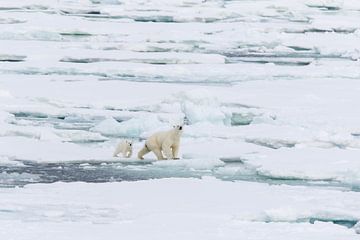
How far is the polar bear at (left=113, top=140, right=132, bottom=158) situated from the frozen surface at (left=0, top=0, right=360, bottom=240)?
0.07 metres

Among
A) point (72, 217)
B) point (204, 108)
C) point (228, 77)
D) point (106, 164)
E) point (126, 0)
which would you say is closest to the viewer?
point (72, 217)

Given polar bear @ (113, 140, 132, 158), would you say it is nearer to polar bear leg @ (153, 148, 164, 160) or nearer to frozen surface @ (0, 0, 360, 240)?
frozen surface @ (0, 0, 360, 240)

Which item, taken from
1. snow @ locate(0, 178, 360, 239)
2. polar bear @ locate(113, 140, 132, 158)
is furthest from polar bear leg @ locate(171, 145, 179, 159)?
snow @ locate(0, 178, 360, 239)

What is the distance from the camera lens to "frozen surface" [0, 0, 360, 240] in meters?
6.05

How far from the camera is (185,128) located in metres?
9.72

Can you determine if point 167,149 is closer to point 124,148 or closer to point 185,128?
point 124,148

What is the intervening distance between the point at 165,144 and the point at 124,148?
14.7 inches

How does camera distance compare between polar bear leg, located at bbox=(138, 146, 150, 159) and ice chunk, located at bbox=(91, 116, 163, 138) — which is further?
ice chunk, located at bbox=(91, 116, 163, 138)

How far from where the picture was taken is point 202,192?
6.77 meters

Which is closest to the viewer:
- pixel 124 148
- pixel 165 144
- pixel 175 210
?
pixel 175 210

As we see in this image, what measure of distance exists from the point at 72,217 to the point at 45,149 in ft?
8.45

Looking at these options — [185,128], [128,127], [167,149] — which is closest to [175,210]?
[167,149]

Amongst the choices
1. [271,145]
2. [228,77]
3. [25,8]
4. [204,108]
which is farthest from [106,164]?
[25,8]

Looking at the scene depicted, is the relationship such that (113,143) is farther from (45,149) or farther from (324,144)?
(324,144)
